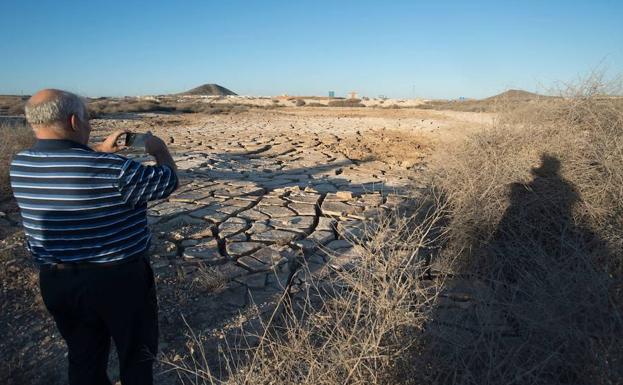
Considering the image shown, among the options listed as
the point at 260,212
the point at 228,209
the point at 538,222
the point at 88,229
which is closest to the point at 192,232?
the point at 228,209

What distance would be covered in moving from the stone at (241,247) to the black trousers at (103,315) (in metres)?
1.63

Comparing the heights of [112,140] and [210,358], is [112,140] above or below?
above

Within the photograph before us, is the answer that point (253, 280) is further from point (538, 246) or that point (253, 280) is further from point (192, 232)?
point (538, 246)

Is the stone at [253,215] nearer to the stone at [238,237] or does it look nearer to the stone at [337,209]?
the stone at [238,237]

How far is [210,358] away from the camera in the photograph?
216 cm

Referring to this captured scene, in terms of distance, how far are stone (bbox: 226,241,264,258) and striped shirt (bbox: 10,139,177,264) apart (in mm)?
1821

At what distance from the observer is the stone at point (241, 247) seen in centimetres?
338

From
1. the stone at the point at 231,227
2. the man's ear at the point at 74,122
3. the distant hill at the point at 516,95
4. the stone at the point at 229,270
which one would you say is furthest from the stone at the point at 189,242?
the distant hill at the point at 516,95

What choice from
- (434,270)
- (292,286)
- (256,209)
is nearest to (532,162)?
(434,270)

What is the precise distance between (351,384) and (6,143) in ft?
18.9

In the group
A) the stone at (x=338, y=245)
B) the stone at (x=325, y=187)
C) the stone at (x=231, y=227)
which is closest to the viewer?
the stone at (x=338, y=245)

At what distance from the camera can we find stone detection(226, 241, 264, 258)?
3383 mm

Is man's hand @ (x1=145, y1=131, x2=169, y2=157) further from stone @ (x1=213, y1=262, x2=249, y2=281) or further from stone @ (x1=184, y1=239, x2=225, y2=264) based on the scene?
stone @ (x1=184, y1=239, x2=225, y2=264)

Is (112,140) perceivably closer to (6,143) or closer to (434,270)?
(434,270)
